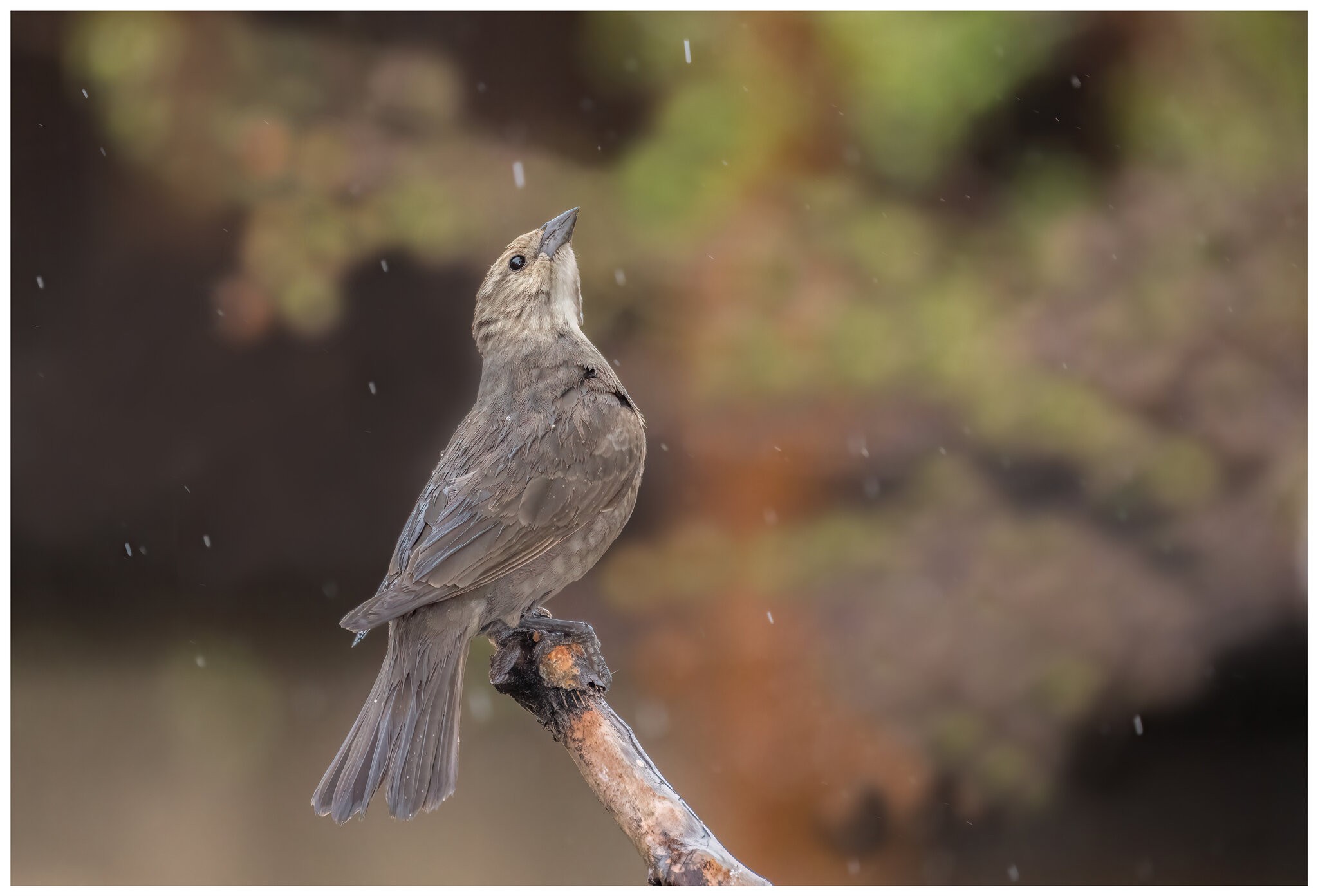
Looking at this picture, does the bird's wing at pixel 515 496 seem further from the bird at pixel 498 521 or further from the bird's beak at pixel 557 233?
the bird's beak at pixel 557 233

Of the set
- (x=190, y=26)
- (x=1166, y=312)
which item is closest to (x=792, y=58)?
(x=1166, y=312)

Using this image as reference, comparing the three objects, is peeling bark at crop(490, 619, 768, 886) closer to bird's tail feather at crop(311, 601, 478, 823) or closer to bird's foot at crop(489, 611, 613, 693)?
bird's foot at crop(489, 611, 613, 693)

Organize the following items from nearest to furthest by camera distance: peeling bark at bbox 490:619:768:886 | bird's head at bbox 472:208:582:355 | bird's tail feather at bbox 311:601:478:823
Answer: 1. peeling bark at bbox 490:619:768:886
2. bird's tail feather at bbox 311:601:478:823
3. bird's head at bbox 472:208:582:355

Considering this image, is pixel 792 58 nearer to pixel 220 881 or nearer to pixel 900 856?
pixel 900 856

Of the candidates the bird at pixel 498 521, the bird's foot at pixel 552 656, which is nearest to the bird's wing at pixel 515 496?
the bird at pixel 498 521

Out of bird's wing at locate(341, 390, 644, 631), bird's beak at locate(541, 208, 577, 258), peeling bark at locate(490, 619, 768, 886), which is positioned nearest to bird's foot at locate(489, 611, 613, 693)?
peeling bark at locate(490, 619, 768, 886)
